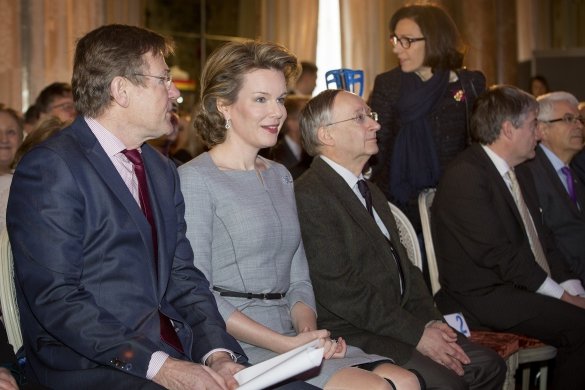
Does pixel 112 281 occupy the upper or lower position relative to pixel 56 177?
lower

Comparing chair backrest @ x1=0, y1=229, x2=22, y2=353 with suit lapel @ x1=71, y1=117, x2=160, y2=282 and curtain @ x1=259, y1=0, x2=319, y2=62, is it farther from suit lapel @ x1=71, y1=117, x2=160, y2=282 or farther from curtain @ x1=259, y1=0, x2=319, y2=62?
curtain @ x1=259, y1=0, x2=319, y2=62

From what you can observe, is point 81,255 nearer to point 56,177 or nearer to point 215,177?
point 56,177

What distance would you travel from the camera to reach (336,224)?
326 centimetres

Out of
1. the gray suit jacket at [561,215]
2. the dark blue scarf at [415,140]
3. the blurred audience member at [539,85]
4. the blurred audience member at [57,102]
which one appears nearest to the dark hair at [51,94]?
the blurred audience member at [57,102]

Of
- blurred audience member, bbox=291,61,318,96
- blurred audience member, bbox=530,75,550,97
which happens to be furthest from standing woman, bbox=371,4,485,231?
blurred audience member, bbox=530,75,550,97

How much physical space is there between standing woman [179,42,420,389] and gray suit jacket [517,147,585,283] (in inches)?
76.2

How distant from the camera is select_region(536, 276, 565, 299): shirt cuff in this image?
154 inches

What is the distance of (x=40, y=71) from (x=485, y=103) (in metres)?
4.12

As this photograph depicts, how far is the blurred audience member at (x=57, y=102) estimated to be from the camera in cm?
509

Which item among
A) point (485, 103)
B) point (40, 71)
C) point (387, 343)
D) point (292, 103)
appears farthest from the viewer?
point (40, 71)

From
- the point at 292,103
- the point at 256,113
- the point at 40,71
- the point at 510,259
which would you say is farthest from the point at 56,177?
the point at 40,71

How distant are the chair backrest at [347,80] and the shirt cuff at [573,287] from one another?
1407mm

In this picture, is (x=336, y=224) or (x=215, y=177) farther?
(x=336, y=224)

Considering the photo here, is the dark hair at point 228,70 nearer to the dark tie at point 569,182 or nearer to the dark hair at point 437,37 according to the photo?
the dark hair at point 437,37
